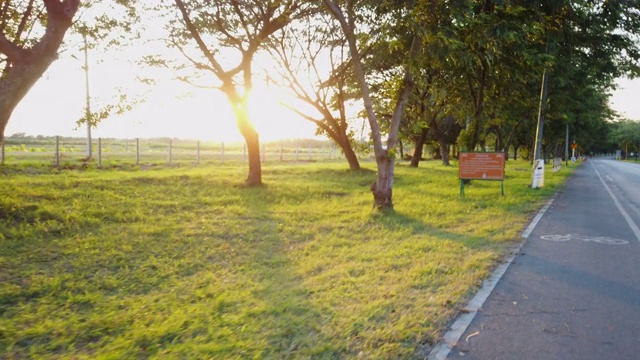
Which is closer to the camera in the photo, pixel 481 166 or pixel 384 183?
pixel 384 183

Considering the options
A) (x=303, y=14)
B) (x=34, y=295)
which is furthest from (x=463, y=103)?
(x=34, y=295)

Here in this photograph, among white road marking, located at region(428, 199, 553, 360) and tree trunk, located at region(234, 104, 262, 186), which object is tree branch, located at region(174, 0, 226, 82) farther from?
white road marking, located at region(428, 199, 553, 360)

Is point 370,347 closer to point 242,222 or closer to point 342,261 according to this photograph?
point 342,261

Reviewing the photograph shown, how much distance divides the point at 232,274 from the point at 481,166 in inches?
461

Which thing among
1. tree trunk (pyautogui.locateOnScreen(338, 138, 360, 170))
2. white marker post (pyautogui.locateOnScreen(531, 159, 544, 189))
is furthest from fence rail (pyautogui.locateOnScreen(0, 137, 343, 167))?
white marker post (pyautogui.locateOnScreen(531, 159, 544, 189))

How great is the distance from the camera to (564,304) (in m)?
4.98

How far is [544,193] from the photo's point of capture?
1730 centimetres

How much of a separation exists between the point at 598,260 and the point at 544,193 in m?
11.0

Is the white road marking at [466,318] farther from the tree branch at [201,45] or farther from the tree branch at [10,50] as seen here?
the tree branch at [201,45]

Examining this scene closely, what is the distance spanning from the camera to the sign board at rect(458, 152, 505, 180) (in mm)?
15586

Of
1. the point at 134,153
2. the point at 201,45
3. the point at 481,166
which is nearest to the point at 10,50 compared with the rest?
the point at 201,45

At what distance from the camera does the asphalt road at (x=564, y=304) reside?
3.88m

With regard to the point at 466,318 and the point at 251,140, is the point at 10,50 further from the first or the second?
the point at 251,140

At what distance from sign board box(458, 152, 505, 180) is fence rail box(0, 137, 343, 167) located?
1595cm
